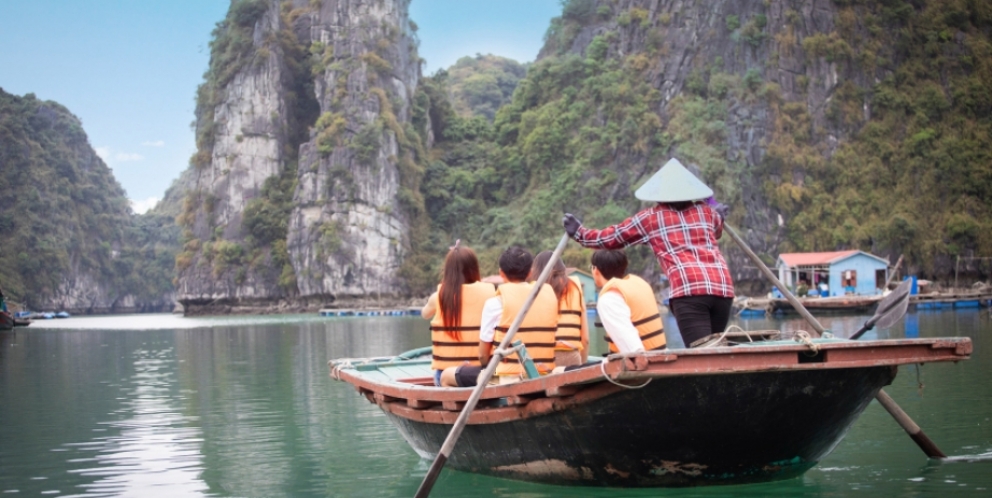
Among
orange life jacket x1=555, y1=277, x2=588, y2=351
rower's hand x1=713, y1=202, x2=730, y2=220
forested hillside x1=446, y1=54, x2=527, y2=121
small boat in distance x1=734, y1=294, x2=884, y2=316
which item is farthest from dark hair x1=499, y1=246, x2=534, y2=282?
forested hillside x1=446, y1=54, x2=527, y2=121

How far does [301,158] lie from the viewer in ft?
232

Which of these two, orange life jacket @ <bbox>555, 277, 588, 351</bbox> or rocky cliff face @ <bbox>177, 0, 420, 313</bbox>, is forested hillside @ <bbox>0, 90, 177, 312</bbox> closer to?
rocky cliff face @ <bbox>177, 0, 420, 313</bbox>

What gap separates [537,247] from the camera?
202 ft

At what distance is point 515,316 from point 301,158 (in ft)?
217

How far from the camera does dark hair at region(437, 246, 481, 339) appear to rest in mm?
6746

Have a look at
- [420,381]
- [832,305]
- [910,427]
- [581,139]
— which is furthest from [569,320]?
[581,139]

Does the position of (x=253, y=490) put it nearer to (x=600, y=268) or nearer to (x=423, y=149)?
(x=600, y=268)

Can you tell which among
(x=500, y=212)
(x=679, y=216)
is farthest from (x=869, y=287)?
(x=679, y=216)

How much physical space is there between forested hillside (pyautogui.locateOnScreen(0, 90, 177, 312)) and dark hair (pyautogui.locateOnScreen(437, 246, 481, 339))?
78.9 metres

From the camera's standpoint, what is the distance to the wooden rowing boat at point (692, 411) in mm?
5305

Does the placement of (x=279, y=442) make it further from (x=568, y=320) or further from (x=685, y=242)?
(x=685, y=242)

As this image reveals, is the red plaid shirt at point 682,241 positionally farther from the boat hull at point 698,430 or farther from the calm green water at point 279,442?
the calm green water at point 279,442

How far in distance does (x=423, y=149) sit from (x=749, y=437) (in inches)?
2736

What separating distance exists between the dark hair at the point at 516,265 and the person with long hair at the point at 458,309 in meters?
0.24
